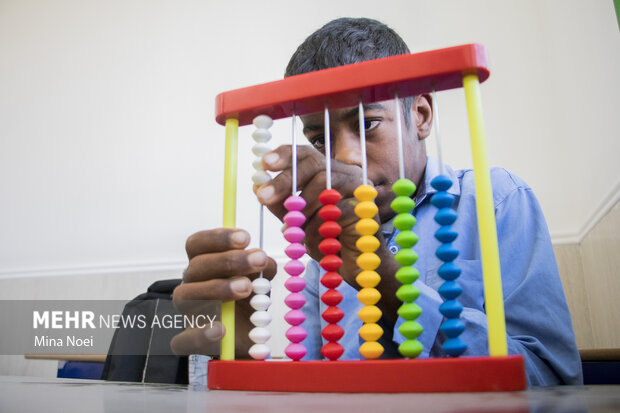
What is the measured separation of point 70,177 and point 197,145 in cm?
60

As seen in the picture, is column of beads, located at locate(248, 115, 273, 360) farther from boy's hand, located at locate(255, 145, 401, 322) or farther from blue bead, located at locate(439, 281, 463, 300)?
blue bead, located at locate(439, 281, 463, 300)

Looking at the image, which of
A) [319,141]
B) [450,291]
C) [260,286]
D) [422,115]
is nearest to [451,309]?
[450,291]

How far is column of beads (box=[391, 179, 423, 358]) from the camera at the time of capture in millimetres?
481

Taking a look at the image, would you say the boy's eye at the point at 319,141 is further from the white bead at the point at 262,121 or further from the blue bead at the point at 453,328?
the blue bead at the point at 453,328

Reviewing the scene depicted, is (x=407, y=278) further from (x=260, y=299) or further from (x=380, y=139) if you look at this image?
(x=380, y=139)

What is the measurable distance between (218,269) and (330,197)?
15 centimetres

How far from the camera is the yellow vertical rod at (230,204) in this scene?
0.55 metres

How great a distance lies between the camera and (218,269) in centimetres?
54

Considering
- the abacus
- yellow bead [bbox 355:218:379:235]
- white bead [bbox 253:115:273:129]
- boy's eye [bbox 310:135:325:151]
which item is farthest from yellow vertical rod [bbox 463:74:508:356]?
boy's eye [bbox 310:135:325:151]

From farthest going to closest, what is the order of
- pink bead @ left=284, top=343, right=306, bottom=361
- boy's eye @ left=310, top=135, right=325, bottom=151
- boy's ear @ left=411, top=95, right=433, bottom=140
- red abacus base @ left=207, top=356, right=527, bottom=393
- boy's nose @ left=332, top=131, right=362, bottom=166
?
boy's ear @ left=411, top=95, right=433, bottom=140, boy's eye @ left=310, top=135, right=325, bottom=151, boy's nose @ left=332, top=131, right=362, bottom=166, pink bead @ left=284, top=343, right=306, bottom=361, red abacus base @ left=207, top=356, right=527, bottom=393

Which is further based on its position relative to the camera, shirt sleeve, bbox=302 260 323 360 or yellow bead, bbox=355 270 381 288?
shirt sleeve, bbox=302 260 323 360

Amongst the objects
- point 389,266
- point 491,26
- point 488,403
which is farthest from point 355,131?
point 491,26

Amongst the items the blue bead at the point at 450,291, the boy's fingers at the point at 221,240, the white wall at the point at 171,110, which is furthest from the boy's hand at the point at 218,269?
the white wall at the point at 171,110

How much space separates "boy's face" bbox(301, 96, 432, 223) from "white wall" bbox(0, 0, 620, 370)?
58 centimetres
